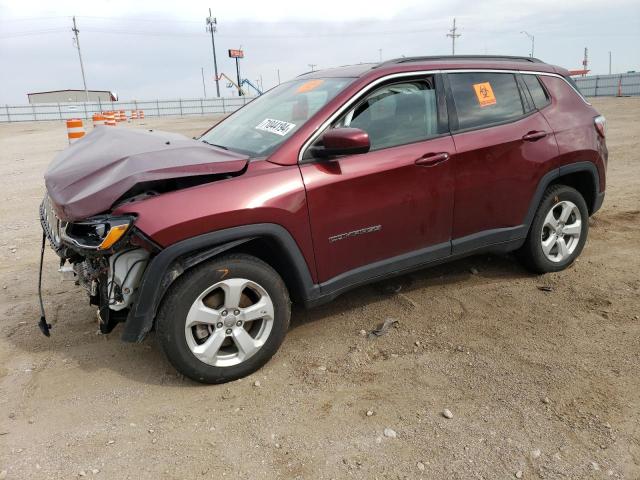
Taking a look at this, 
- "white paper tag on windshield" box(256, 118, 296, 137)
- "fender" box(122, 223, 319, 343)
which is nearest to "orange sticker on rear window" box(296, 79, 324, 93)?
"white paper tag on windshield" box(256, 118, 296, 137)

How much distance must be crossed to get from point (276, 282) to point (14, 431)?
154 cm

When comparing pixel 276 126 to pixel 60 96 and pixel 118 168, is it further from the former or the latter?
pixel 60 96

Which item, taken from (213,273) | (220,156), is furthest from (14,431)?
(220,156)

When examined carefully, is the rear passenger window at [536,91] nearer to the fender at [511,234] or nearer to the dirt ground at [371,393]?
the fender at [511,234]

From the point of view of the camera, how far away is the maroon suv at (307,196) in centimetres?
272

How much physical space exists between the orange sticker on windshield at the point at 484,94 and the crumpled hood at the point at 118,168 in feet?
6.13

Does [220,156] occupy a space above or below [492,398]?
above

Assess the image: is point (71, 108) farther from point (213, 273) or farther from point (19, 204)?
point (213, 273)

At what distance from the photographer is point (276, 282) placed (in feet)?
9.82

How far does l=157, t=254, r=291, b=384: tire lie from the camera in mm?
Result: 2756

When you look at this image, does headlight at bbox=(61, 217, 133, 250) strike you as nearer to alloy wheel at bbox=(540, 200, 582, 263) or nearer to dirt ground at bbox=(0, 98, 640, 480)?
dirt ground at bbox=(0, 98, 640, 480)

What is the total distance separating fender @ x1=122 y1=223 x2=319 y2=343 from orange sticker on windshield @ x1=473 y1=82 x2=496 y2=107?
193 cm

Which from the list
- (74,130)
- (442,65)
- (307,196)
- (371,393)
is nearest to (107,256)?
(307,196)

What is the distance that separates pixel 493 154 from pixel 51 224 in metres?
2.99
